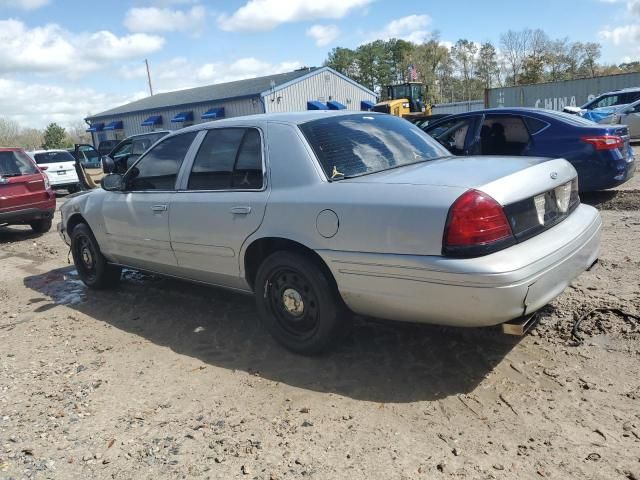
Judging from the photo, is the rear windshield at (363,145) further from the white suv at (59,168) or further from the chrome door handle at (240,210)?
the white suv at (59,168)

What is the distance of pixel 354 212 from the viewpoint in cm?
310

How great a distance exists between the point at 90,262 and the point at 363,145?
361 centimetres

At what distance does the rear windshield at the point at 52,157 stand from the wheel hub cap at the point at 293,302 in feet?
60.0

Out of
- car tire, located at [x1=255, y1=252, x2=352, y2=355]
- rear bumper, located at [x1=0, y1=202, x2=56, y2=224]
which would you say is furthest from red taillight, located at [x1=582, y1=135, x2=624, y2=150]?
rear bumper, located at [x1=0, y1=202, x2=56, y2=224]

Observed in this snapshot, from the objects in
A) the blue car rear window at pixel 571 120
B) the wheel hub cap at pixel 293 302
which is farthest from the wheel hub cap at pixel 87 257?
the blue car rear window at pixel 571 120

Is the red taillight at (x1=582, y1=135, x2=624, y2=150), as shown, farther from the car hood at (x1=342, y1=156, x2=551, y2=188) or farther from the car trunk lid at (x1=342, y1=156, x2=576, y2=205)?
the car hood at (x1=342, y1=156, x2=551, y2=188)

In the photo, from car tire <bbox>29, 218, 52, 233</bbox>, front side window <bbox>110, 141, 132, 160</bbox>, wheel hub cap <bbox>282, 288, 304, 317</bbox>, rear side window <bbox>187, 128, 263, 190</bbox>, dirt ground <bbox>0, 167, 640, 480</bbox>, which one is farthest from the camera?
front side window <bbox>110, 141, 132, 160</bbox>

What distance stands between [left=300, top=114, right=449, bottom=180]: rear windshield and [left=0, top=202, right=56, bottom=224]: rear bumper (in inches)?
314

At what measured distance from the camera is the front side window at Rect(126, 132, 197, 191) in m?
4.42

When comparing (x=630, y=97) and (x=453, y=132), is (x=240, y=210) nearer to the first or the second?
(x=453, y=132)

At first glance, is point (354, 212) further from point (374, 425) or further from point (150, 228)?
point (150, 228)

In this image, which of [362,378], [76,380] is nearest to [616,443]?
[362,378]

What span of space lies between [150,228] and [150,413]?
186 centimetres

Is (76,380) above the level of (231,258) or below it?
below
